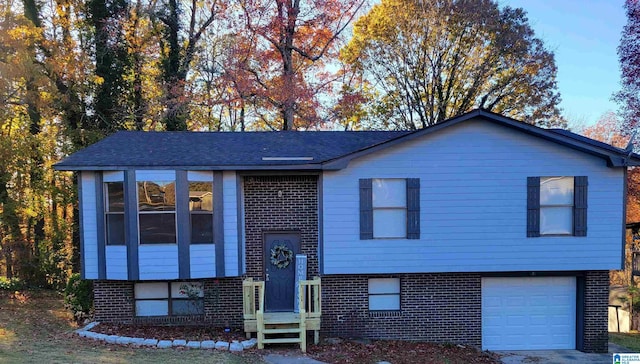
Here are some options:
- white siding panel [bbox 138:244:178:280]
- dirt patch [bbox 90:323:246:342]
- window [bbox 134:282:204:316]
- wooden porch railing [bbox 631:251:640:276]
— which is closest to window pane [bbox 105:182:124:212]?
white siding panel [bbox 138:244:178:280]

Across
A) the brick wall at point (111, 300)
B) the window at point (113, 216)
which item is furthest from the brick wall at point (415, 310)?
the window at point (113, 216)

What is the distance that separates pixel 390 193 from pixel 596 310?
5755mm

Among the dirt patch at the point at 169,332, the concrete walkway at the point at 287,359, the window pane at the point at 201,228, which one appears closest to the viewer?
the concrete walkway at the point at 287,359

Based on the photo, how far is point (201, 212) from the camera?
877 cm

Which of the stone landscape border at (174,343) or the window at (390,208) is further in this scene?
the window at (390,208)

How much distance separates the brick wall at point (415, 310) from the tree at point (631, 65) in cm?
1409

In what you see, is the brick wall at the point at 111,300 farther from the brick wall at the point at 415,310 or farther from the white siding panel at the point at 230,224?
the brick wall at the point at 415,310

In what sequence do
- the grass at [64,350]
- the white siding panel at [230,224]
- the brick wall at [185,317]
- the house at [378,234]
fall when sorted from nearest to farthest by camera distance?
the grass at [64,350] < the house at [378,234] < the white siding panel at [230,224] < the brick wall at [185,317]

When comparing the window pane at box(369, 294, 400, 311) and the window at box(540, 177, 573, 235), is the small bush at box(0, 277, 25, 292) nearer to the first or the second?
the window pane at box(369, 294, 400, 311)

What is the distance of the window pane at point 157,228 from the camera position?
339 inches

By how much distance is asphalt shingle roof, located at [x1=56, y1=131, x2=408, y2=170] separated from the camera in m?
8.65

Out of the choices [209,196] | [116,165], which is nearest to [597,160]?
[209,196]

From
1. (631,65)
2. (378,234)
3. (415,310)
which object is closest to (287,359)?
(378,234)

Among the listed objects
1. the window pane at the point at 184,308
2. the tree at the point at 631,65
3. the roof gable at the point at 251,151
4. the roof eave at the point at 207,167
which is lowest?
the window pane at the point at 184,308
